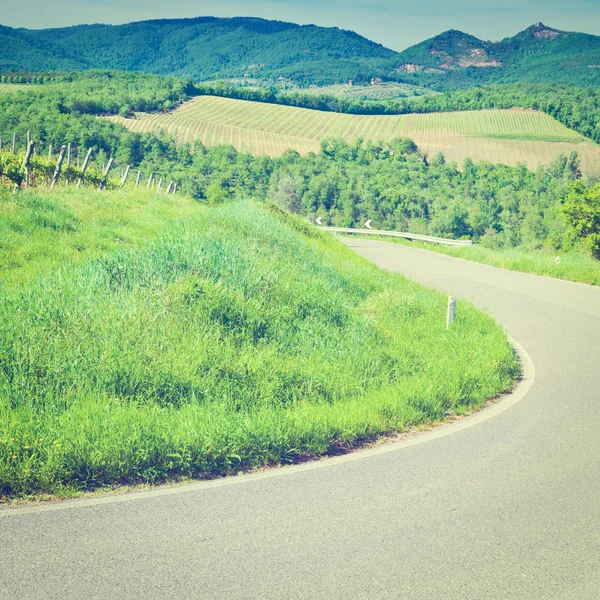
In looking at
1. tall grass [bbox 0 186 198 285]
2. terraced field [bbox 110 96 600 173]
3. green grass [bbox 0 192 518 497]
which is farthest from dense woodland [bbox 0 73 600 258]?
green grass [bbox 0 192 518 497]

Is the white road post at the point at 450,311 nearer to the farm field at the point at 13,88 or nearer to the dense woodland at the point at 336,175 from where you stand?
the dense woodland at the point at 336,175

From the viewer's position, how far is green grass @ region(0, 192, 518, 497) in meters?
5.14

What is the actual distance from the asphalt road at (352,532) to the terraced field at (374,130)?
88.0 metres

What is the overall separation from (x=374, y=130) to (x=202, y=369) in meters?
117

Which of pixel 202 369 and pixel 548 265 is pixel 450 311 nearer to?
pixel 202 369

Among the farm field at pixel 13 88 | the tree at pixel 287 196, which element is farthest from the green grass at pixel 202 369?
the farm field at pixel 13 88

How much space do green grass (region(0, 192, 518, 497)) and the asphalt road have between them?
16.4 inches

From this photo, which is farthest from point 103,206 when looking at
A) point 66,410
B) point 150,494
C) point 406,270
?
point 150,494

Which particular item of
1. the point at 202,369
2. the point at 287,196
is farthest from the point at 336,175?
the point at 202,369

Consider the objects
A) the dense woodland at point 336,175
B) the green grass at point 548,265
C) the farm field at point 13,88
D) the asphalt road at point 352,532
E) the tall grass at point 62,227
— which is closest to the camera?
the asphalt road at point 352,532

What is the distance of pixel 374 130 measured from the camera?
387 feet

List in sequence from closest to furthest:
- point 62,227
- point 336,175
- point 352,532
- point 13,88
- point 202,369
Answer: point 352,532 < point 202,369 < point 62,227 < point 336,175 < point 13,88

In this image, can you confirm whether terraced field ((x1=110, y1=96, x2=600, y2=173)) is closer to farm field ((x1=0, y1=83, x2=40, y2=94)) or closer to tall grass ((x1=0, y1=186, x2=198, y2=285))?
farm field ((x1=0, y1=83, x2=40, y2=94))

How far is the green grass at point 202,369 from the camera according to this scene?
16.9 feet
